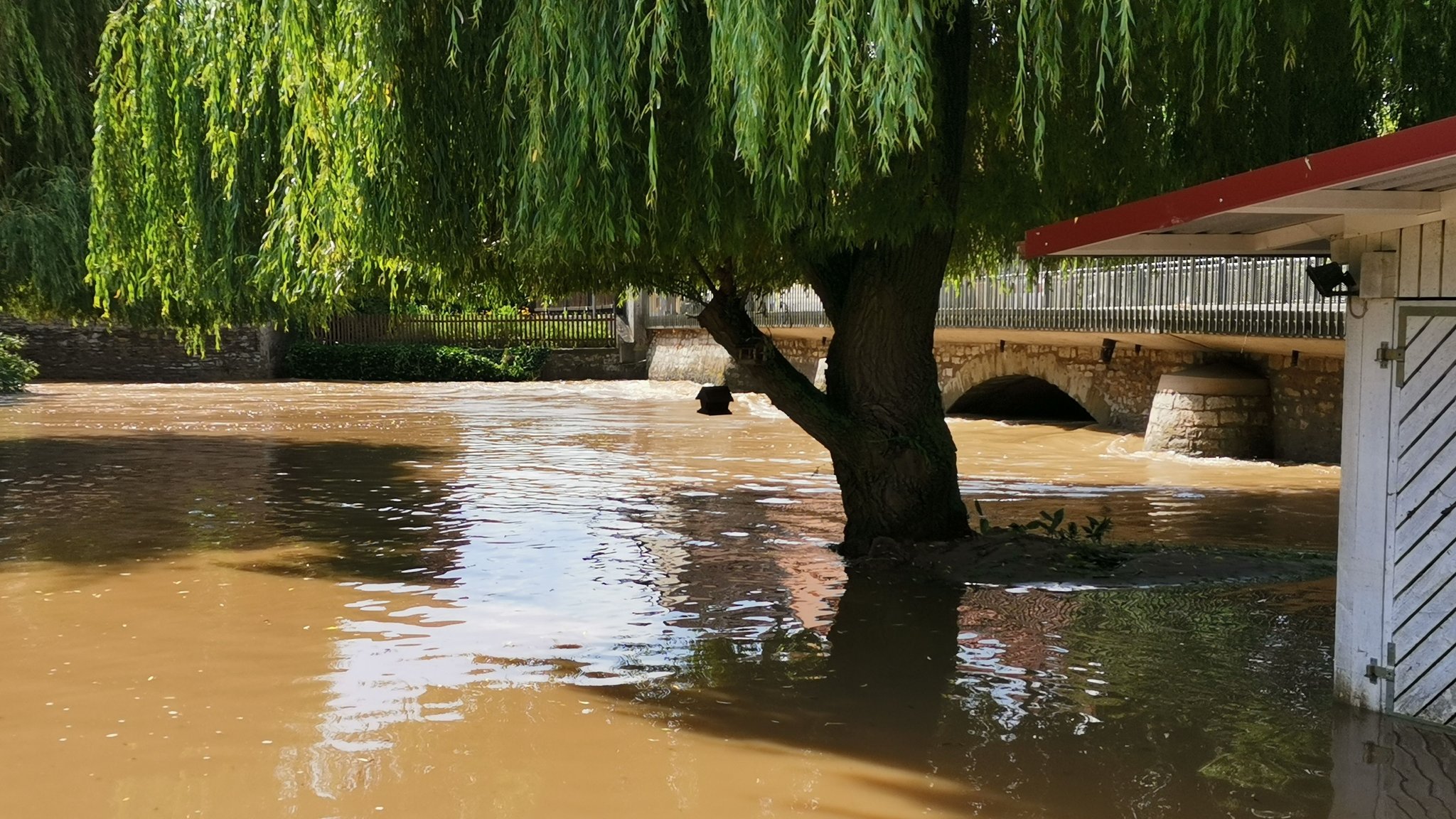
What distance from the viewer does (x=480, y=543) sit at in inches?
416

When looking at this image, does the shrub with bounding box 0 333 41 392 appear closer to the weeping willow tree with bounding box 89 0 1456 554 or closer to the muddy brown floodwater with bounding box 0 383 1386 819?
the muddy brown floodwater with bounding box 0 383 1386 819

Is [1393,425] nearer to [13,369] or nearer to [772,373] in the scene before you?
[772,373]

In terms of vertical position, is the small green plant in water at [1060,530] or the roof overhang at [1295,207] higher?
the roof overhang at [1295,207]

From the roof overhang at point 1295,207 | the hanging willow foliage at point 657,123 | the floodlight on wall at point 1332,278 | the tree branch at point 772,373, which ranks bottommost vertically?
the tree branch at point 772,373

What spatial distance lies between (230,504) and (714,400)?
Result: 25.1 feet

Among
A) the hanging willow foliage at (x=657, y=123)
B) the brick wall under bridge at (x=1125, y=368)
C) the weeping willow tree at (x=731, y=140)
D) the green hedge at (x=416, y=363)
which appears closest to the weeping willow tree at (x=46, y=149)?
the weeping willow tree at (x=731, y=140)

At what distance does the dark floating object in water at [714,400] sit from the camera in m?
18.6

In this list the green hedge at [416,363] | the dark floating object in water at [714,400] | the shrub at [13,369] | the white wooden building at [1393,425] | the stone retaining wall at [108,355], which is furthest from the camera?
the green hedge at [416,363]

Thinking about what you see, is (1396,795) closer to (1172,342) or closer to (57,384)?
(1172,342)

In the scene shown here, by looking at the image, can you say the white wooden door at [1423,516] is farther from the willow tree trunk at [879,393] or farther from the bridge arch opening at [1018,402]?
the bridge arch opening at [1018,402]

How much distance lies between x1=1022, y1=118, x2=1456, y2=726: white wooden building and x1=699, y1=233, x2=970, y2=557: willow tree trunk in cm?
313

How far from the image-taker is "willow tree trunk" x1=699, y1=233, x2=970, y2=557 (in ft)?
29.8

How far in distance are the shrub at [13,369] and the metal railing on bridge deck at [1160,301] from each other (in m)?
16.6

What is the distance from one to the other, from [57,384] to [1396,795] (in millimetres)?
31838
